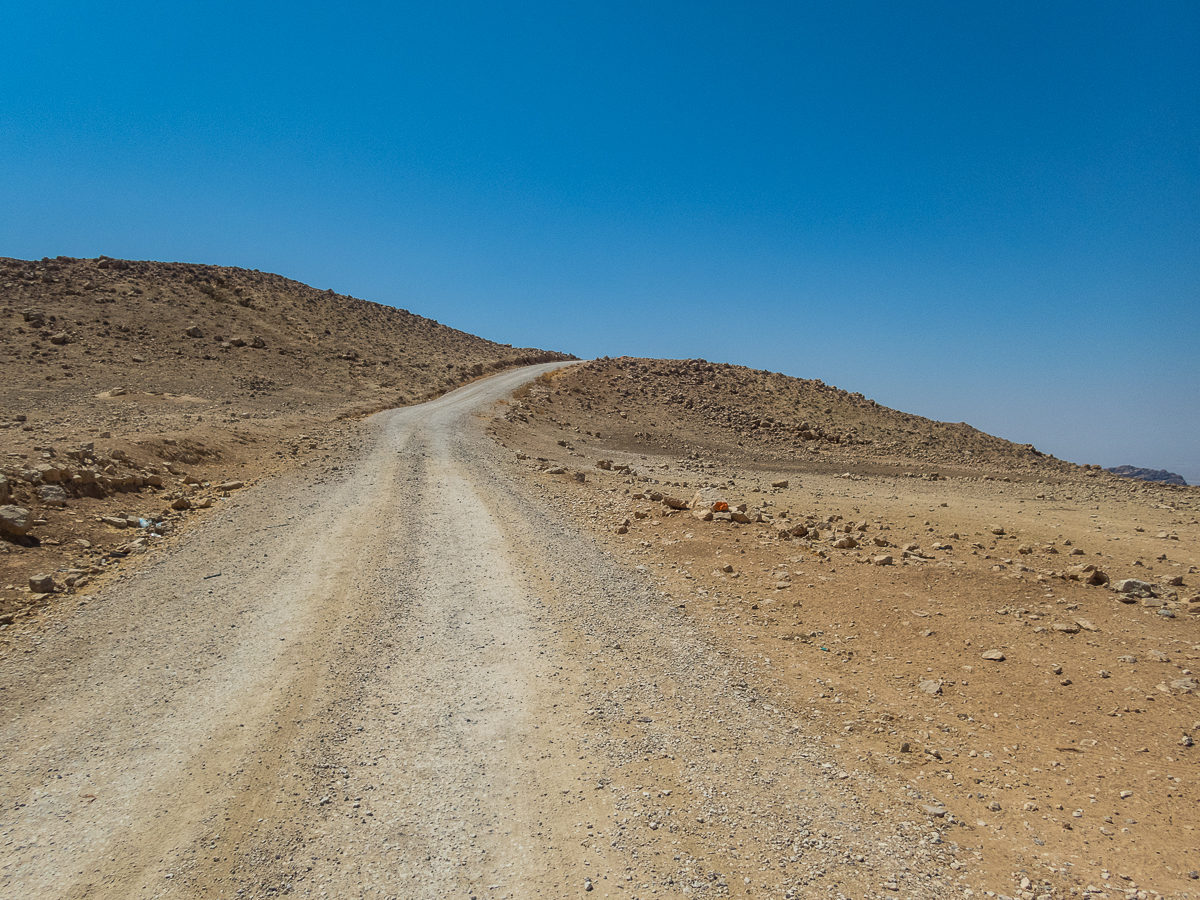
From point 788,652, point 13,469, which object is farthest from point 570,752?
point 13,469

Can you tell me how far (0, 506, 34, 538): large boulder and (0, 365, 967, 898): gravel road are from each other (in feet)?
7.05

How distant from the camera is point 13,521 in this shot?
30.4 feet

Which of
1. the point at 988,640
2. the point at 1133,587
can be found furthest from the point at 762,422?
the point at 988,640

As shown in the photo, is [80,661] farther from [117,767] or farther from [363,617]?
[363,617]

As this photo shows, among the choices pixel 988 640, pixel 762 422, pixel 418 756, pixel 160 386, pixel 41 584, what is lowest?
pixel 41 584

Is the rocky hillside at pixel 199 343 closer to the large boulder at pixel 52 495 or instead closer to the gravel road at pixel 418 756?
the large boulder at pixel 52 495

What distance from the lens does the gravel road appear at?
4.12 m

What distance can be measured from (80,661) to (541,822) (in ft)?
19.9

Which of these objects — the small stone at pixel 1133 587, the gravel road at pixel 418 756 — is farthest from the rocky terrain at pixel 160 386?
the small stone at pixel 1133 587

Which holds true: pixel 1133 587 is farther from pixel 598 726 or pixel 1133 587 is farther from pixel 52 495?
pixel 52 495

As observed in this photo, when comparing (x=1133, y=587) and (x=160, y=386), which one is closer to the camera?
(x=1133, y=587)

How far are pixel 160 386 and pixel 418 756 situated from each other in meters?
34.2

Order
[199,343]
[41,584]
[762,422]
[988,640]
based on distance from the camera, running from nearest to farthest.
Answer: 1. [988,640]
2. [41,584]
3. [762,422]
4. [199,343]

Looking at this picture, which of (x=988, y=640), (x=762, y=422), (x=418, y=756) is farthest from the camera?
(x=762, y=422)
